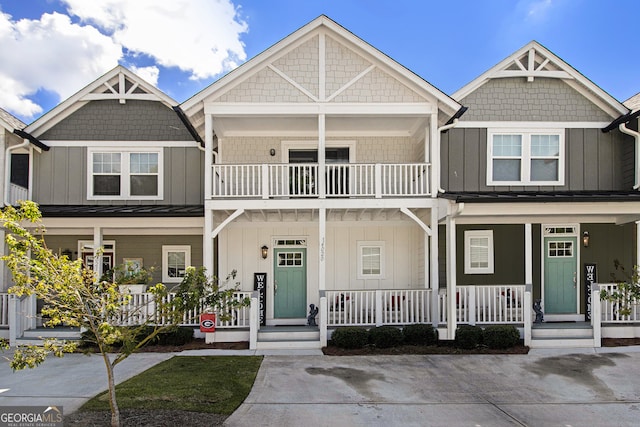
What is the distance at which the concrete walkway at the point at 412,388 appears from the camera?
664cm

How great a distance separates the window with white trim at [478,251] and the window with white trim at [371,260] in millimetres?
2507

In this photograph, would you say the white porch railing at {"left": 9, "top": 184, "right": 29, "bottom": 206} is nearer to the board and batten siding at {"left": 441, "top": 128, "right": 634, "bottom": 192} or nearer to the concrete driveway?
the concrete driveway

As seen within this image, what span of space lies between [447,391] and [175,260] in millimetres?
9377

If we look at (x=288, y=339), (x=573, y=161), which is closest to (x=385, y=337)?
(x=288, y=339)

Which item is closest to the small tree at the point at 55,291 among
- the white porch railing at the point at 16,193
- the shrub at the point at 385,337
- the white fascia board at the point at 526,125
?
the shrub at the point at 385,337

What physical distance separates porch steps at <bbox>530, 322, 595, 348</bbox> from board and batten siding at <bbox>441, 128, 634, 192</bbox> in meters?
4.00

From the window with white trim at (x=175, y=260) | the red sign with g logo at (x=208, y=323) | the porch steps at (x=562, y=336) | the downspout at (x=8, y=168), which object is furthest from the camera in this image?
the window with white trim at (x=175, y=260)

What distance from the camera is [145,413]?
21.2 feet

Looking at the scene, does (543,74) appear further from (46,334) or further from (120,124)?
(46,334)

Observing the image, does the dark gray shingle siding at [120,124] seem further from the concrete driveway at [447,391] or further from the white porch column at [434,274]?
the concrete driveway at [447,391]

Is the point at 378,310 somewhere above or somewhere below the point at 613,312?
above

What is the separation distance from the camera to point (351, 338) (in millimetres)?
10789

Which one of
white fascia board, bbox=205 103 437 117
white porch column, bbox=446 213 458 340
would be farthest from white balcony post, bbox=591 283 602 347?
white fascia board, bbox=205 103 437 117

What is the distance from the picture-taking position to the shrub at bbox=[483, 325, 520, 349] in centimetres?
1069
